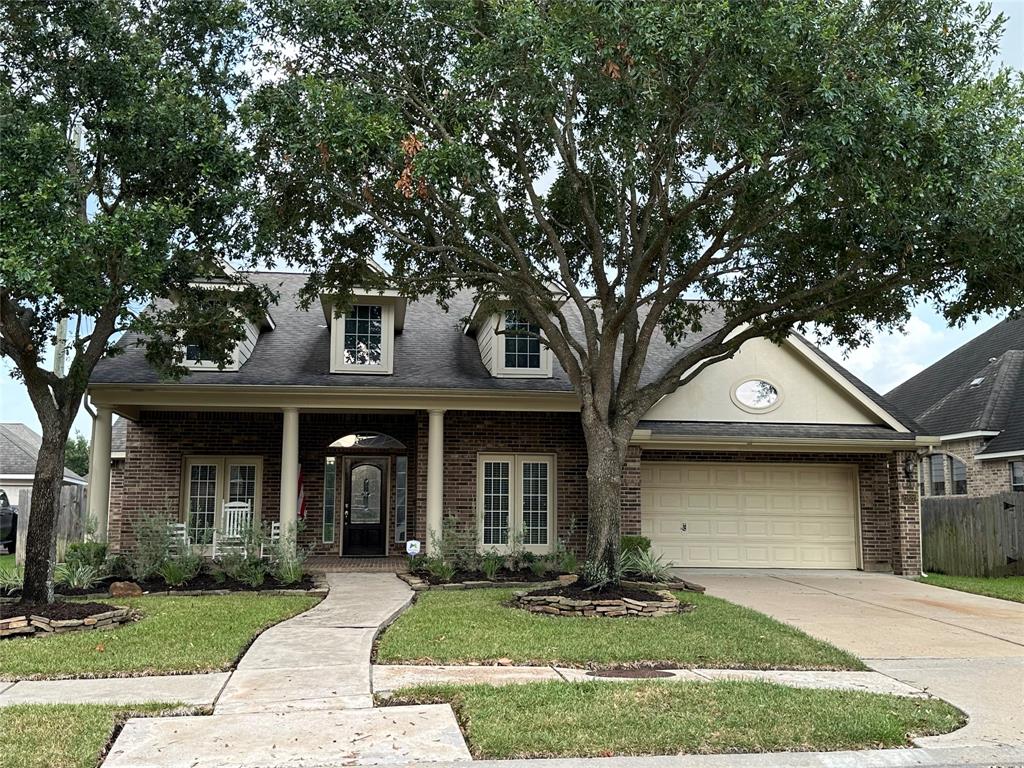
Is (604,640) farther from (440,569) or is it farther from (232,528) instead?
(232,528)

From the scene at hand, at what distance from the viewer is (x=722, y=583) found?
44.5 ft

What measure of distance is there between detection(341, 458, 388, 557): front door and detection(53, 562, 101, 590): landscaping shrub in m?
5.13

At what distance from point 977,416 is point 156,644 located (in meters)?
20.4

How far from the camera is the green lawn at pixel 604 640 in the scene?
743cm

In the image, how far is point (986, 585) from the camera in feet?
46.3

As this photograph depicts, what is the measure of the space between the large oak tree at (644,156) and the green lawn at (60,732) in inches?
236

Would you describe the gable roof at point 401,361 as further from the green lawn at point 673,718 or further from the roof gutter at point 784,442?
the green lawn at point 673,718

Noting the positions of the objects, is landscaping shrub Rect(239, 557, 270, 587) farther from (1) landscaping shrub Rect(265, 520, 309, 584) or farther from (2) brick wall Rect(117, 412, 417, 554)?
(2) brick wall Rect(117, 412, 417, 554)

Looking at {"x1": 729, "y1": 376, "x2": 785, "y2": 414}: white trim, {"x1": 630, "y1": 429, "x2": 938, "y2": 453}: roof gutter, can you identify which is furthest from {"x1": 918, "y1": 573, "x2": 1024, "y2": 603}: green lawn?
{"x1": 729, "y1": 376, "x2": 785, "y2": 414}: white trim

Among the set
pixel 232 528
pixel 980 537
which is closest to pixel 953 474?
pixel 980 537

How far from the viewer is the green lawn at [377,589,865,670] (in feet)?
24.4

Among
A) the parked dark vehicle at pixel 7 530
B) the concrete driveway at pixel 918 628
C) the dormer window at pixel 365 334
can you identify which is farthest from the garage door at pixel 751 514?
the parked dark vehicle at pixel 7 530

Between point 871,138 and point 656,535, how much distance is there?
8943 millimetres

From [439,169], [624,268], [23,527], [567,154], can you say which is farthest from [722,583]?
[23,527]
